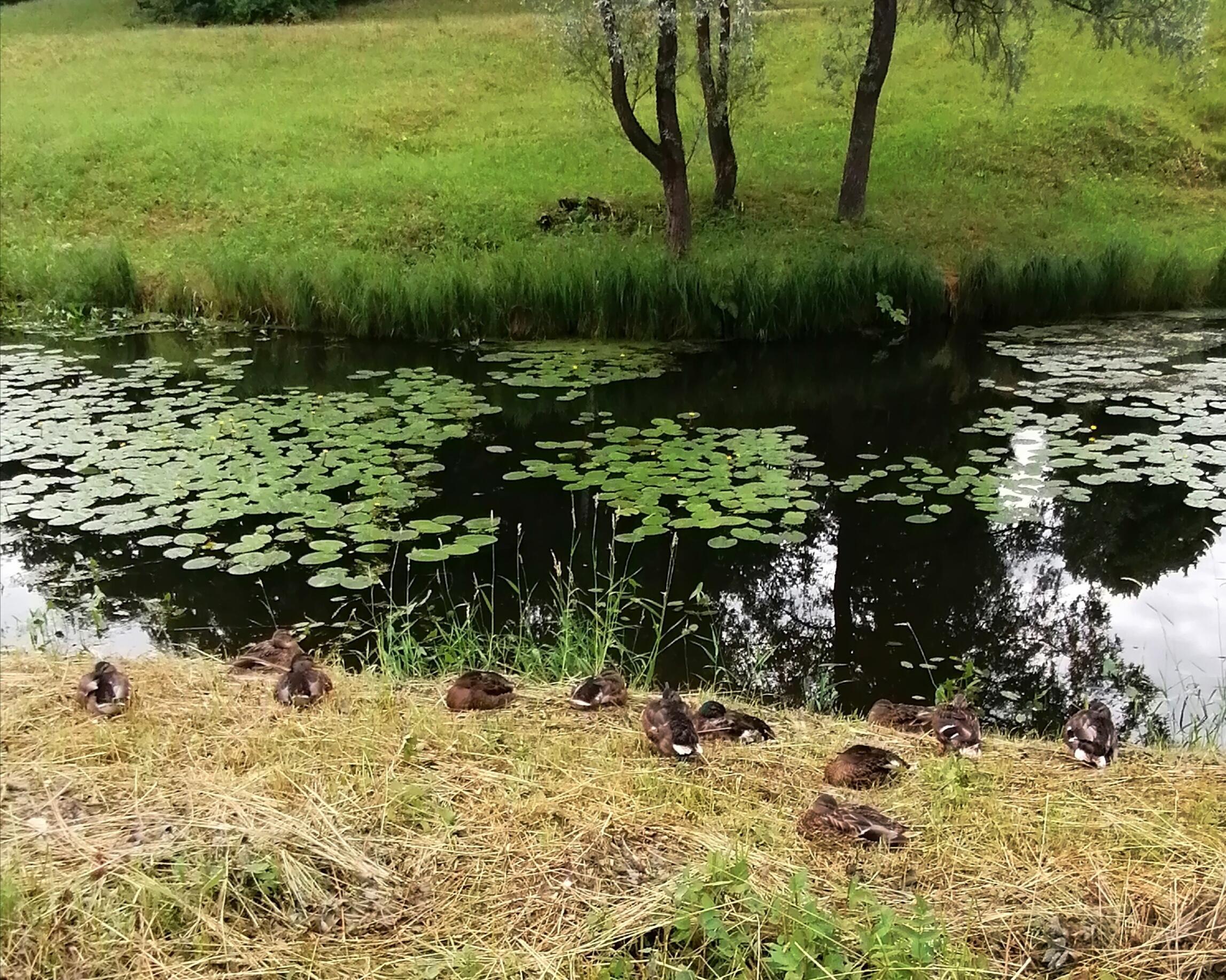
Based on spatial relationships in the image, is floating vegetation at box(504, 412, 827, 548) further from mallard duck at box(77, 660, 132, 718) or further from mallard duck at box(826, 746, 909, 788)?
mallard duck at box(77, 660, 132, 718)

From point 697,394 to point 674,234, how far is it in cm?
451

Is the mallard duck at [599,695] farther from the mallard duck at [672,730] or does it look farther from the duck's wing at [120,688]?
the duck's wing at [120,688]

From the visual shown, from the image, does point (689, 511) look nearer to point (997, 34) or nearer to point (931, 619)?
point (931, 619)

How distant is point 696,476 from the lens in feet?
20.8

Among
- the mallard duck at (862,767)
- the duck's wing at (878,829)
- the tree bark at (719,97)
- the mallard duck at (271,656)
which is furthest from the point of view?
the tree bark at (719,97)

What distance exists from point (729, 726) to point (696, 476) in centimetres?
329

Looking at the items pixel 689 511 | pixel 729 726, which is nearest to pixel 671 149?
pixel 689 511

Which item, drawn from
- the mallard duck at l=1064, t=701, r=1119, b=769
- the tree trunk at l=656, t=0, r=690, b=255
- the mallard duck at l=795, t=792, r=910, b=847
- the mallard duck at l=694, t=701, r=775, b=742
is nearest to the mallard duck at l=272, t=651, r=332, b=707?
the mallard duck at l=694, t=701, r=775, b=742

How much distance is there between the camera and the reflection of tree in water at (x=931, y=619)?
14.3 ft

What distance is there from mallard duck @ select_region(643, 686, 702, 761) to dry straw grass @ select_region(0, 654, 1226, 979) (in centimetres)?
5

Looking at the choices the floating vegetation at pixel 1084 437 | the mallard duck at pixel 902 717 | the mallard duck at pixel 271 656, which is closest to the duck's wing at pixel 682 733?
the mallard duck at pixel 902 717

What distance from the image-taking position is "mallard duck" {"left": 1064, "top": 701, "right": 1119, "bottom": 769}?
3145 millimetres

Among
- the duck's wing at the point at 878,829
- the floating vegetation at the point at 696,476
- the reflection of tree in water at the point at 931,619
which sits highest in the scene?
the duck's wing at the point at 878,829

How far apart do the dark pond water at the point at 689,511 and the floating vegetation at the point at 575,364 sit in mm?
72
